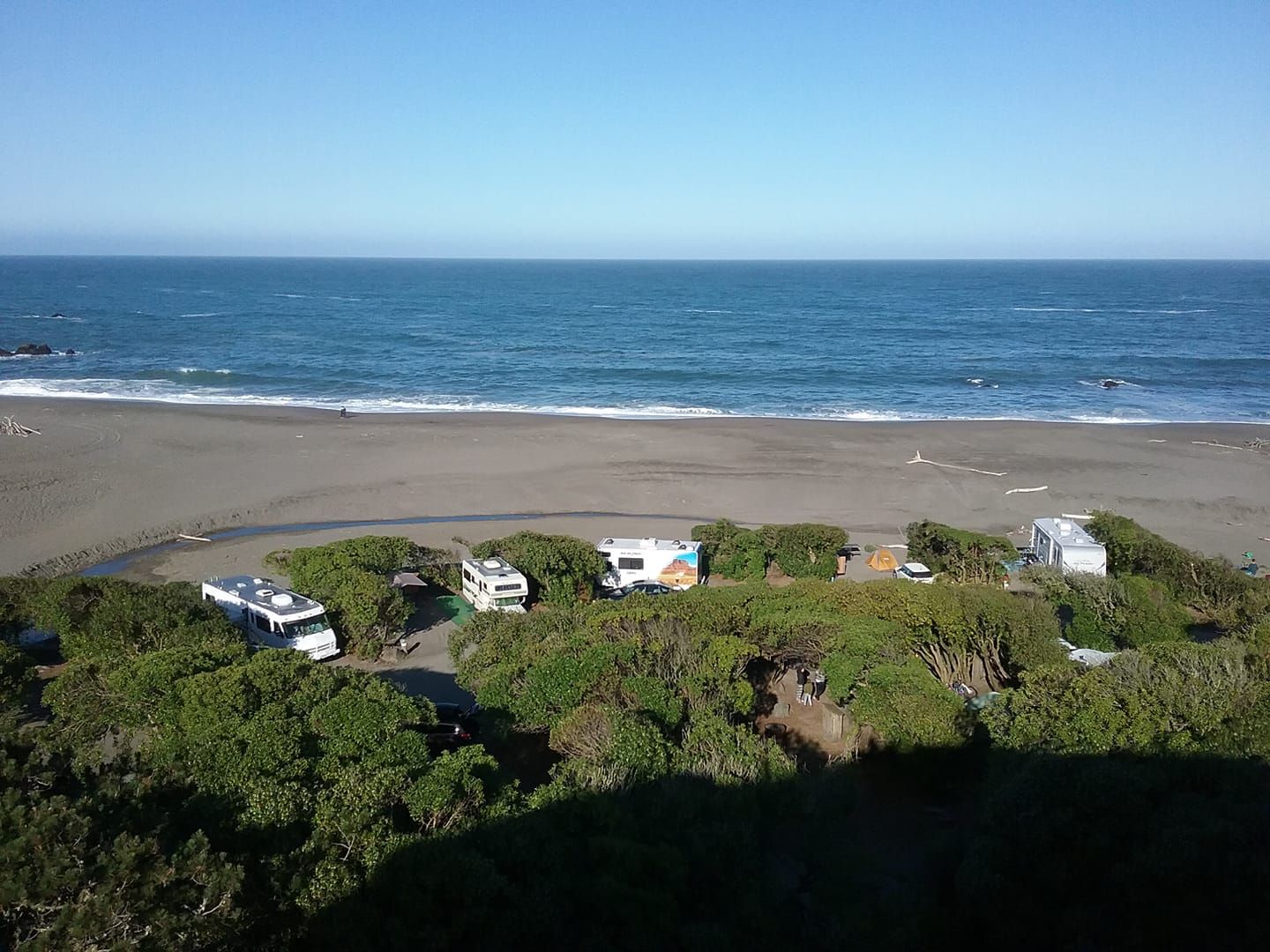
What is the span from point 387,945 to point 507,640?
25.0 feet

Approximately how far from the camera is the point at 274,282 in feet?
470

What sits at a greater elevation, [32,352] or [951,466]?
[32,352]

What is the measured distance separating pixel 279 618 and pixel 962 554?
51.6 feet

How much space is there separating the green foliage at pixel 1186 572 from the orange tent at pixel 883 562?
199 inches

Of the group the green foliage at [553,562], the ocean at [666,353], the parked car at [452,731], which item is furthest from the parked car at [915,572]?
the ocean at [666,353]

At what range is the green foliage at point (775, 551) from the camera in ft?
72.5

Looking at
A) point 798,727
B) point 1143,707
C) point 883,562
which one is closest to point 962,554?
point 883,562

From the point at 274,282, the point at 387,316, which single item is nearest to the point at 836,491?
the point at 387,316

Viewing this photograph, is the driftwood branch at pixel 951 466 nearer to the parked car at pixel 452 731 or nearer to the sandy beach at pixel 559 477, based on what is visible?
the sandy beach at pixel 559 477

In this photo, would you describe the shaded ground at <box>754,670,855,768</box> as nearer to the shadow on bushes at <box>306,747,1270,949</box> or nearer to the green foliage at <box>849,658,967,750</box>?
the green foliage at <box>849,658,967,750</box>

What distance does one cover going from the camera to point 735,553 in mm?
22375

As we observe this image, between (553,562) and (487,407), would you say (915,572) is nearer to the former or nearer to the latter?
(553,562)

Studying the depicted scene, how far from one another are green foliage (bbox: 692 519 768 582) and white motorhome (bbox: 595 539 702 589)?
1301 mm

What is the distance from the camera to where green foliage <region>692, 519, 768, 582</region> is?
72.4 ft
